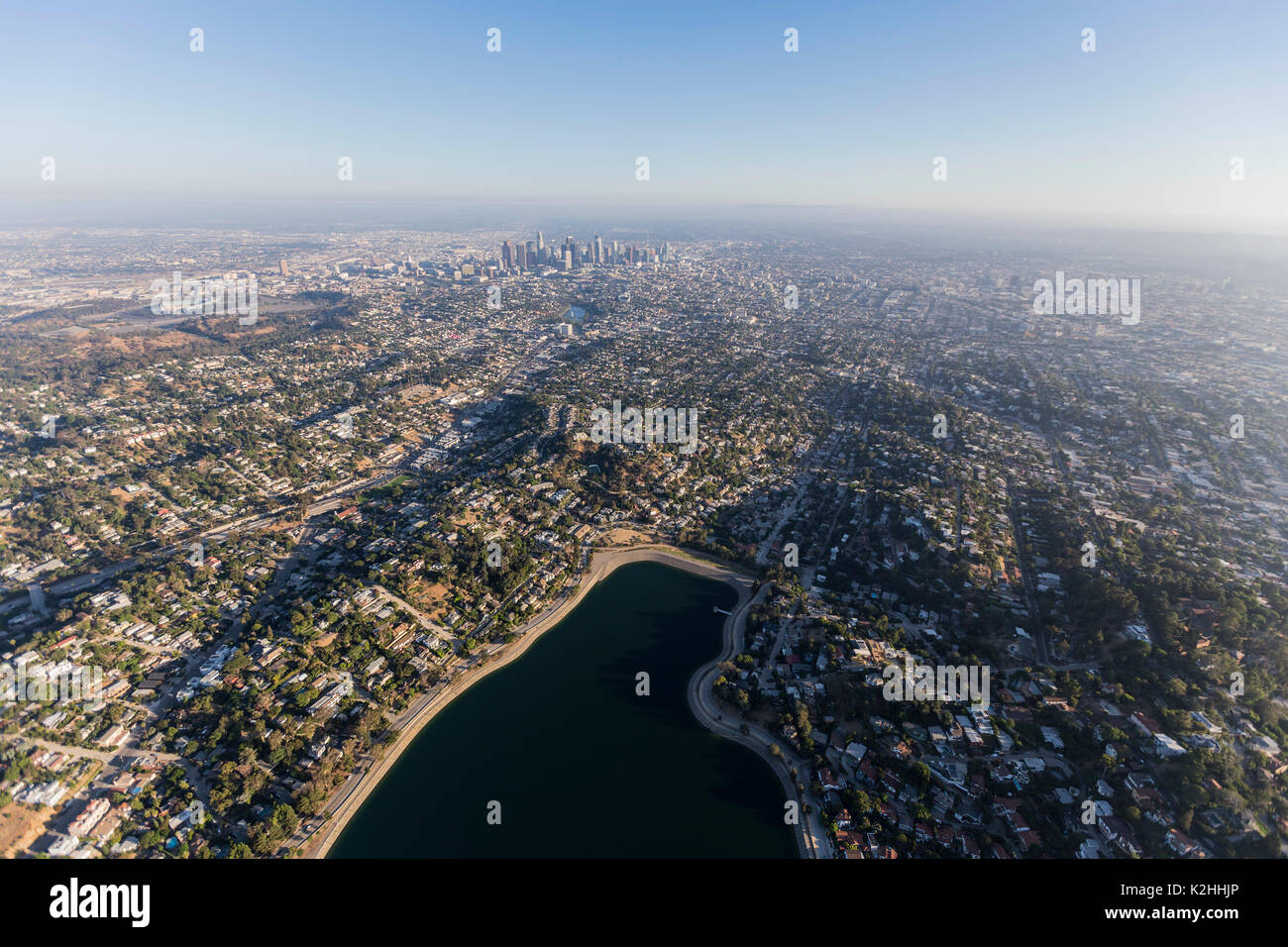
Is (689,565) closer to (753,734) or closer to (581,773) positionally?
(753,734)

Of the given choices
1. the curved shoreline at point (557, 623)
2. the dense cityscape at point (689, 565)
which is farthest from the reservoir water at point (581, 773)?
the dense cityscape at point (689, 565)

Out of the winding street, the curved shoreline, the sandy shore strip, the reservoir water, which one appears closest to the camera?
the winding street

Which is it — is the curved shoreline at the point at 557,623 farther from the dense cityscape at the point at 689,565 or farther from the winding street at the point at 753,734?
the dense cityscape at the point at 689,565

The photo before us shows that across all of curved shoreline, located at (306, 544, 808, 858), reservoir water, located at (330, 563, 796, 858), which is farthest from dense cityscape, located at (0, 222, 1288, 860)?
reservoir water, located at (330, 563, 796, 858)

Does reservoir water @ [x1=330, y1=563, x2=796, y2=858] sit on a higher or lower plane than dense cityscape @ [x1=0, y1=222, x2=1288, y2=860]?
lower

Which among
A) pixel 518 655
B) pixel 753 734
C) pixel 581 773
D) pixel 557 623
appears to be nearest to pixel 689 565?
pixel 557 623

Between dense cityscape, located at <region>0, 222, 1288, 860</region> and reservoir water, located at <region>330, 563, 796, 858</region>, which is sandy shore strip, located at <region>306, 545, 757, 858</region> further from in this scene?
reservoir water, located at <region>330, 563, 796, 858</region>
